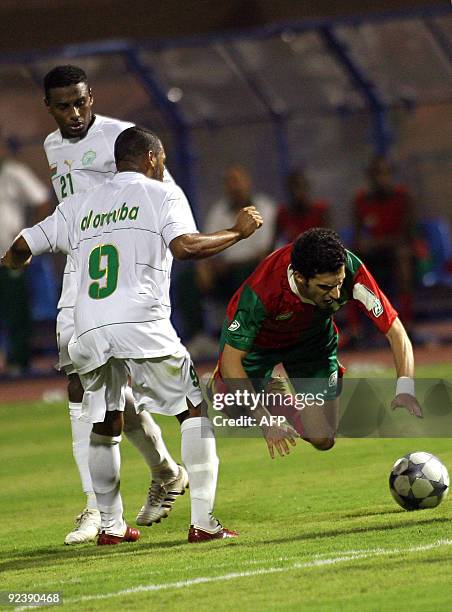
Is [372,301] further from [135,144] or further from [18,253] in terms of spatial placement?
[18,253]

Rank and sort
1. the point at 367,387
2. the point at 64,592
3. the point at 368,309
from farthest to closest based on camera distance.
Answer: the point at 367,387 < the point at 368,309 < the point at 64,592

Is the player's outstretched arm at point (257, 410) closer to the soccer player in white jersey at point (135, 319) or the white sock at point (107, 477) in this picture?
the soccer player in white jersey at point (135, 319)

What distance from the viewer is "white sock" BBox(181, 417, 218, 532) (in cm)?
716

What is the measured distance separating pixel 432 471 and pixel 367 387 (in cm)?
475

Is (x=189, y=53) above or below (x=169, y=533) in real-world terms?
above

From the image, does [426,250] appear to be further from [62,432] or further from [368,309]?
[368,309]

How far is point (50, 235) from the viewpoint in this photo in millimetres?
7613

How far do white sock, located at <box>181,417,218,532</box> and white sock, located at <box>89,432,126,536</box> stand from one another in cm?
40

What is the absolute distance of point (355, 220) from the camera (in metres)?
16.6

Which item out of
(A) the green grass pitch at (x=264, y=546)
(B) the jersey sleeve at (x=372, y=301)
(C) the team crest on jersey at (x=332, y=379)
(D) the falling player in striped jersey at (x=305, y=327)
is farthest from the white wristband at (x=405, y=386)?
(C) the team crest on jersey at (x=332, y=379)

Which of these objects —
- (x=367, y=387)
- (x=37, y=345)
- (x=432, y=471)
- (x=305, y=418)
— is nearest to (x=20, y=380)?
(x=37, y=345)

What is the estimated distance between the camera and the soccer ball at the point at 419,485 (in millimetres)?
7586

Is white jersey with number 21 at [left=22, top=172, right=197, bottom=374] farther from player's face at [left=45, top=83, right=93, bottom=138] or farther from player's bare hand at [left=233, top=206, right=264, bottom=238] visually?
player's face at [left=45, top=83, right=93, bottom=138]

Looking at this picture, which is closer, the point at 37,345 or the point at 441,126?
the point at 37,345
